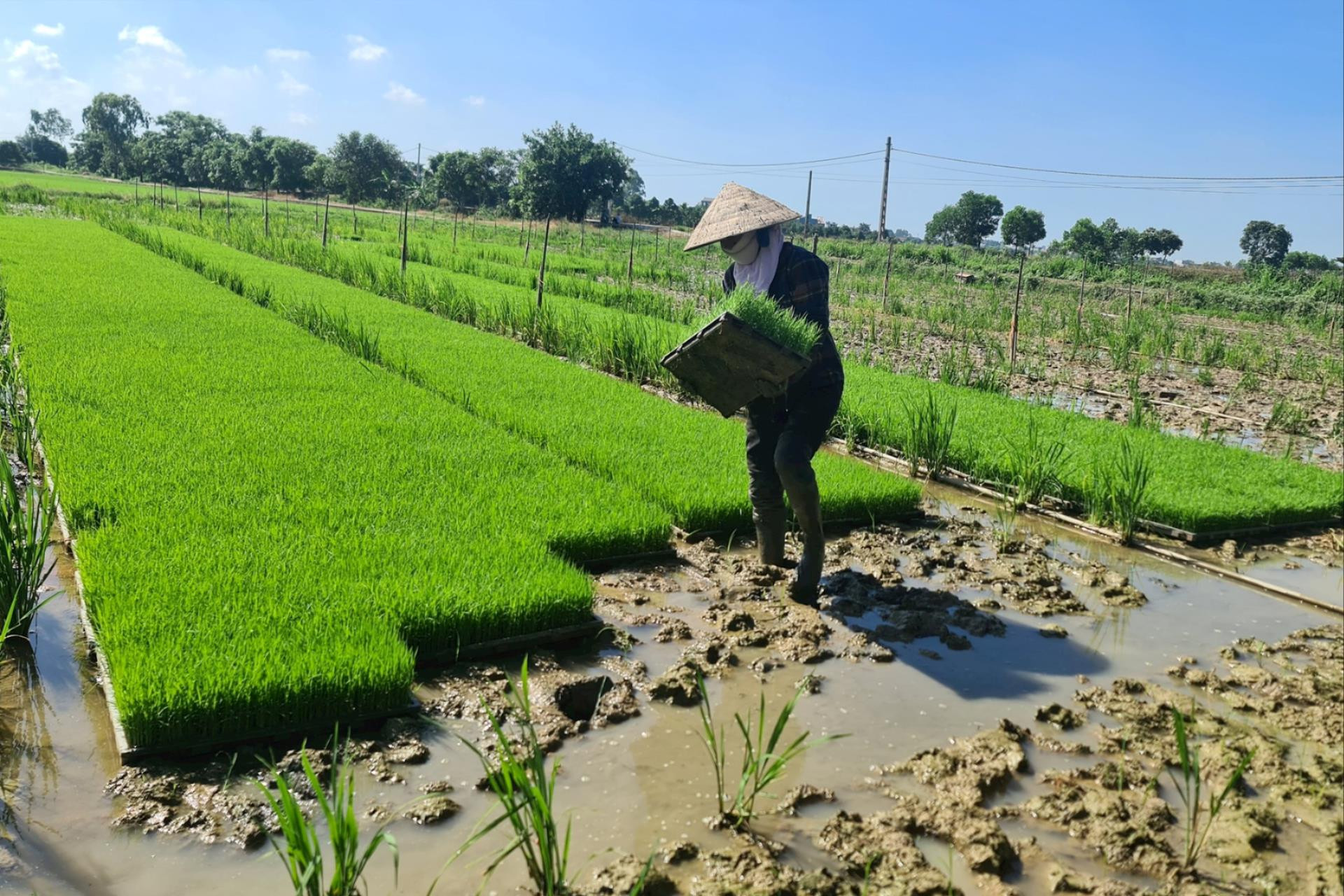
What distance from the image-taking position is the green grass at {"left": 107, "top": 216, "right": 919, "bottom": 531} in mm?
5211

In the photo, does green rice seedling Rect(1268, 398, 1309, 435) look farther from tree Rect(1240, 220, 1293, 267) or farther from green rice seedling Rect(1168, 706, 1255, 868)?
tree Rect(1240, 220, 1293, 267)

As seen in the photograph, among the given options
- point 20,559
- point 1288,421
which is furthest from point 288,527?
point 1288,421

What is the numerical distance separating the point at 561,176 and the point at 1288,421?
43.7 feet

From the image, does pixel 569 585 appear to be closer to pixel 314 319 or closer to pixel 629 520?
pixel 629 520

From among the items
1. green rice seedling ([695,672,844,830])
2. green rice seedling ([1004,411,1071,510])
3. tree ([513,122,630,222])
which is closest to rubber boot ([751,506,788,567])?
green rice seedling ([695,672,844,830])

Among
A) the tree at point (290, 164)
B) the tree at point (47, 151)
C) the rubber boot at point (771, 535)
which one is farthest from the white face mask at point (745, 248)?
the tree at point (47, 151)

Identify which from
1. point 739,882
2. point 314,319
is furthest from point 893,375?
point 739,882

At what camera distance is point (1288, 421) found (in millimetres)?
8586

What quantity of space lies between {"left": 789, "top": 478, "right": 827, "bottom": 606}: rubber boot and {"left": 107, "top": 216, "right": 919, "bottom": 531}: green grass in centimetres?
98

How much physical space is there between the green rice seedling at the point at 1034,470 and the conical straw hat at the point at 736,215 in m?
2.63

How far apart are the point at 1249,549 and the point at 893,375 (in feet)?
14.0

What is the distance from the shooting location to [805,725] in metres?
3.09

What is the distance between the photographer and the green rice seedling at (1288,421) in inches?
333

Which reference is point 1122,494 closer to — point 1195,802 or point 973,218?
point 1195,802
